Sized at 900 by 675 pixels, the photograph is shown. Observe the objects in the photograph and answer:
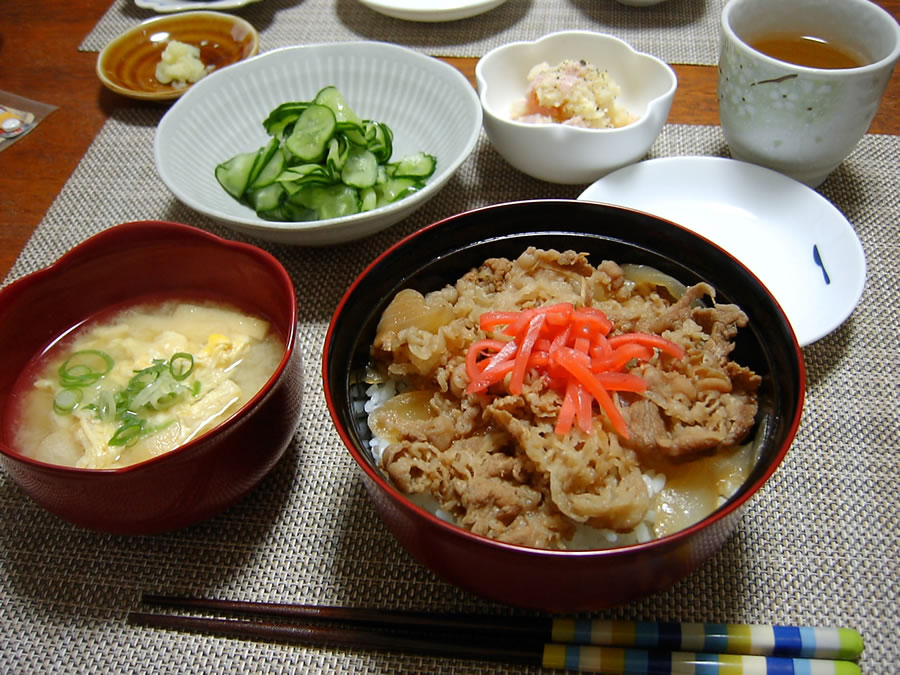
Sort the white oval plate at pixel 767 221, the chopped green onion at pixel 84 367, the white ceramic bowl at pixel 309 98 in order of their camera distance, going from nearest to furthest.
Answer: the chopped green onion at pixel 84 367
the white oval plate at pixel 767 221
the white ceramic bowl at pixel 309 98

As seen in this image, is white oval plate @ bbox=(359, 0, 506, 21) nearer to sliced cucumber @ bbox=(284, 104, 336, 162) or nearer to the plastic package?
sliced cucumber @ bbox=(284, 104, 336, 162)

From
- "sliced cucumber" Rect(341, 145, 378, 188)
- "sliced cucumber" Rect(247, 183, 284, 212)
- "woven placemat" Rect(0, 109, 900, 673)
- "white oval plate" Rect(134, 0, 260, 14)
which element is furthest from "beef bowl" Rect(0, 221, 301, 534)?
"white oval plate" Rect(134, 0, 260, 14)

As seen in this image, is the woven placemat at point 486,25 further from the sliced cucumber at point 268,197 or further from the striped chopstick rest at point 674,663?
the striped chopstick rest at point 674,663

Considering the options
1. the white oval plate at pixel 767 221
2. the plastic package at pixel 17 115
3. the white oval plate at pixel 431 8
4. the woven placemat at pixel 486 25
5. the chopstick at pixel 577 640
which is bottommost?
the chopstick at pixel 577 640

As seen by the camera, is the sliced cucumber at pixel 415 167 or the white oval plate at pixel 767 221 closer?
the white oval plate at pixel 767 221

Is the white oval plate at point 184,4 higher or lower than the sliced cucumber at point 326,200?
higher

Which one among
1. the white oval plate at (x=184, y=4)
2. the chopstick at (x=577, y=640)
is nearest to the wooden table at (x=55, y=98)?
the white oval plate at (x=184, y=4)

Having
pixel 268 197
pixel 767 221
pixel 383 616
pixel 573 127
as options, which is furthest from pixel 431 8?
pixel 383 616

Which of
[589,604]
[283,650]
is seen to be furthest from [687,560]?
[283,650]
